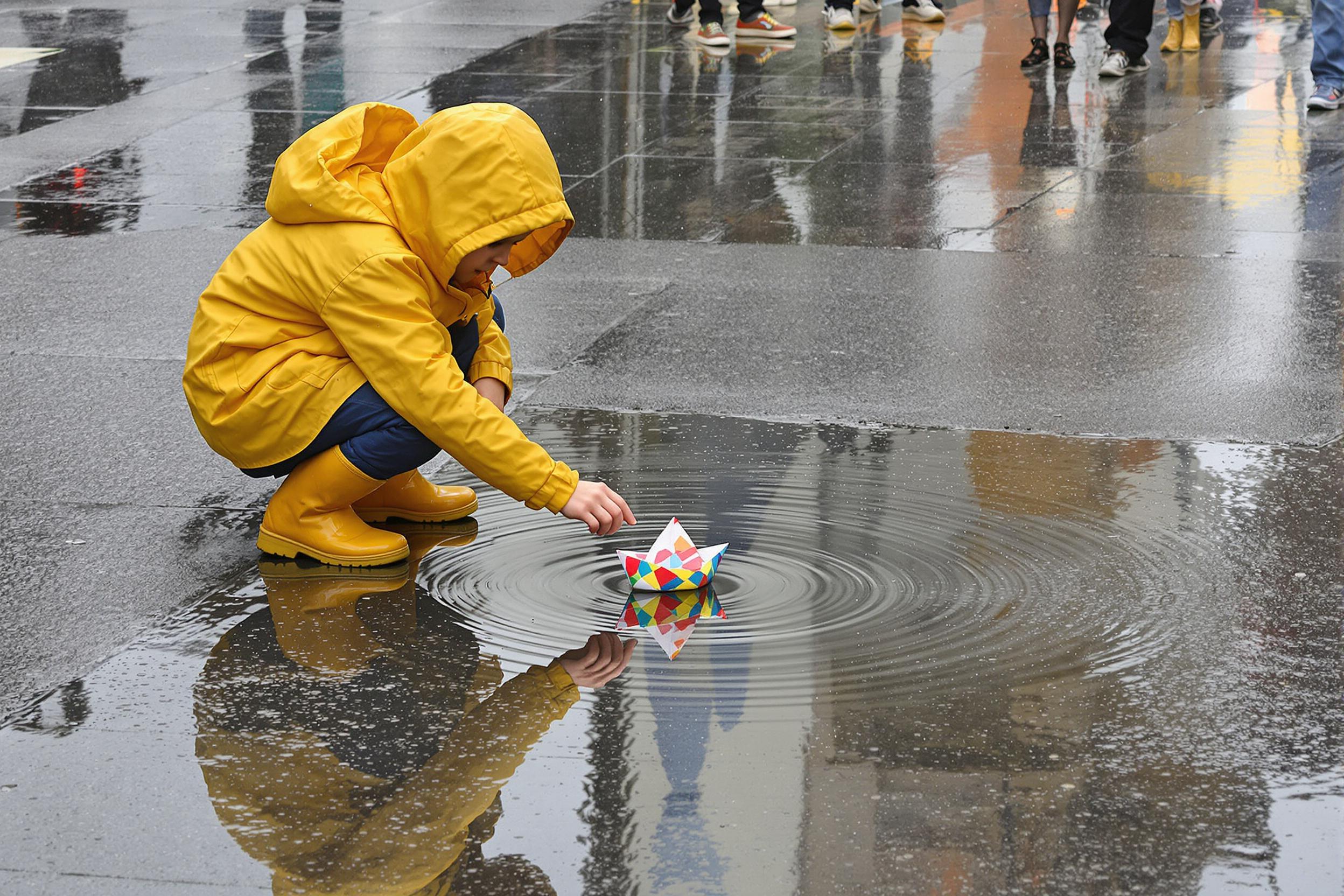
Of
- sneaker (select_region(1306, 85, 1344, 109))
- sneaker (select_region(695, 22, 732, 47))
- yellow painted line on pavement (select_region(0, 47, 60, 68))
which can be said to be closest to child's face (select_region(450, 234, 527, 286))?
sneaker (select_region(1306, 85, 1344, 109))

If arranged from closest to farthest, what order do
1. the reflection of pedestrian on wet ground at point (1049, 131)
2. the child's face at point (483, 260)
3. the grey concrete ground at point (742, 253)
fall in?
the child's face at point (483, 260) → the grey concrete ground at point (742, 253) → the reflection of pedestrian on wet ground at point (1049, 131)

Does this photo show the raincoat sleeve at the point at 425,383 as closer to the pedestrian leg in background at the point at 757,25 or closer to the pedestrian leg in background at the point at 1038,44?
the pedestrian leg in background at the point at 1038,44

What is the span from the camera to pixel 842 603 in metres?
4.09

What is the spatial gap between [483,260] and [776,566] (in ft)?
3.54

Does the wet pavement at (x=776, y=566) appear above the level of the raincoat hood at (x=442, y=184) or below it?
below

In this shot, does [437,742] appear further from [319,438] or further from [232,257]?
[232,257]

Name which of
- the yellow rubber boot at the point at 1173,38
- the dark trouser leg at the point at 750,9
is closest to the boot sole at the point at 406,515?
the yellow rubber boot at the point at 1173,38

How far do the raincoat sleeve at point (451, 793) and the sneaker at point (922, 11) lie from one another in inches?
471

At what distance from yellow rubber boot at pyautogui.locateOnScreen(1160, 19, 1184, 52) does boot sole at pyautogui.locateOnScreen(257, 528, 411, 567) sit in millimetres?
9998

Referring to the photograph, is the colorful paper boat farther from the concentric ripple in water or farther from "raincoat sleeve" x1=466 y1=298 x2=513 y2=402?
"raincoat sleeve" x1=466 y1=298 x2=513 y2=402

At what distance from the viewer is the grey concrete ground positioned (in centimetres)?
523

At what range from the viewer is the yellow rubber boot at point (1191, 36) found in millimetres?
12852

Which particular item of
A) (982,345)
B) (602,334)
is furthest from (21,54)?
(982,345)

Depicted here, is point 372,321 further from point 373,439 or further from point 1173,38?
point 1173,38
